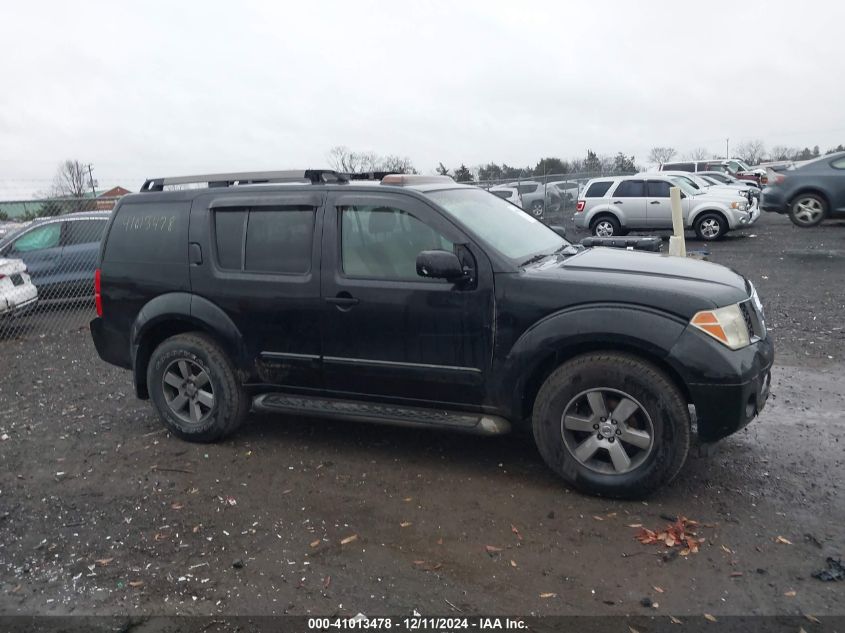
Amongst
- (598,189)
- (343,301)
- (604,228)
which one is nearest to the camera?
(343,301)

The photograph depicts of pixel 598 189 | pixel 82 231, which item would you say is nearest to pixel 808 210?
pixel 598 189

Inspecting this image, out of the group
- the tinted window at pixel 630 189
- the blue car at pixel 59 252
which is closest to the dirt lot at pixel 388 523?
the blue car at pixel 59 252

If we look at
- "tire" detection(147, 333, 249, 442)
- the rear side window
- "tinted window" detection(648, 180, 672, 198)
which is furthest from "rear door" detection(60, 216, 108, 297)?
"tinted window" detection(648, 180, 672, 198)

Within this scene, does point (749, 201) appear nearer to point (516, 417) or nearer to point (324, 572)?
point (516, 417)

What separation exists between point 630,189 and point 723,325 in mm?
15644

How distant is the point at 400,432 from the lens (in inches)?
219

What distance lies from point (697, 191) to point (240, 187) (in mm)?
16382

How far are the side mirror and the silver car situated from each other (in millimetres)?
15167

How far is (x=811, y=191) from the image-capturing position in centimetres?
1590

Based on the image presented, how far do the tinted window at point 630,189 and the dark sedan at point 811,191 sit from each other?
10.2 feet

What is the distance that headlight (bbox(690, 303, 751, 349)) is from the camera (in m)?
4.01

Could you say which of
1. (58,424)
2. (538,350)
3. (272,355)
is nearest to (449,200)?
(538,350)

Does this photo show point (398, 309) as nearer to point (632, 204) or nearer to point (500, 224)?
point (500, 224)

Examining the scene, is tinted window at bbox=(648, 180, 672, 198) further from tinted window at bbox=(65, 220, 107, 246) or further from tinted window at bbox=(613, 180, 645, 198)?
tinted window at bbox=(65, 220, 107, 246)
